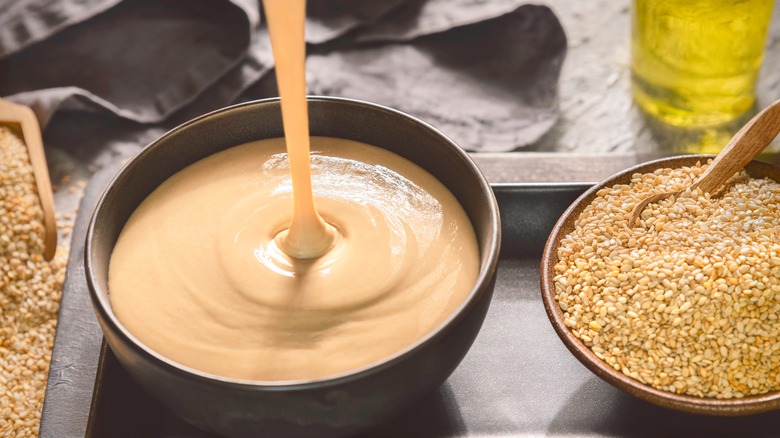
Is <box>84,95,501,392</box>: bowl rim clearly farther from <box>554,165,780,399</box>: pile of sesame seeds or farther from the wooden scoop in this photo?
the wooden scoop

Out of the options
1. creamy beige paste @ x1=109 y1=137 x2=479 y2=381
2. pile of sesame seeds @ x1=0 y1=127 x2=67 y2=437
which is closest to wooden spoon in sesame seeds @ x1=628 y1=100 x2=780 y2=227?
creamy beige paste @ x1=109 y1=137 x2=479 y2=381

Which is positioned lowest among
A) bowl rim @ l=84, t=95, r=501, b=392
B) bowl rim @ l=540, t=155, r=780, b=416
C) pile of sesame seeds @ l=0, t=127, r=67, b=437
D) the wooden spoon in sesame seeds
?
pile of sesame seeds @ l=0, t=127, r=67, b=437

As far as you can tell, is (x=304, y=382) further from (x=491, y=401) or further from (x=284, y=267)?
(x=491, y=401)

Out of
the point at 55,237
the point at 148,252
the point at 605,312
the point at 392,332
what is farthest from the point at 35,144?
the point at 605,312

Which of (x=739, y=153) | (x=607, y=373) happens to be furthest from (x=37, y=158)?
(x=739, y=153)

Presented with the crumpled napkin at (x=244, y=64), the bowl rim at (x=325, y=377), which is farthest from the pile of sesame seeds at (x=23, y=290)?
the bowl rim at (x=325, y=377)

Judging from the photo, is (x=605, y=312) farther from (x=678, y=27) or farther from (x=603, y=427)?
(x=678, y=27)

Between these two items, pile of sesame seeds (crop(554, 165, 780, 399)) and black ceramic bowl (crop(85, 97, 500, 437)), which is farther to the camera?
pile of sesame seeds (crop(554, 165, 780, 399))
